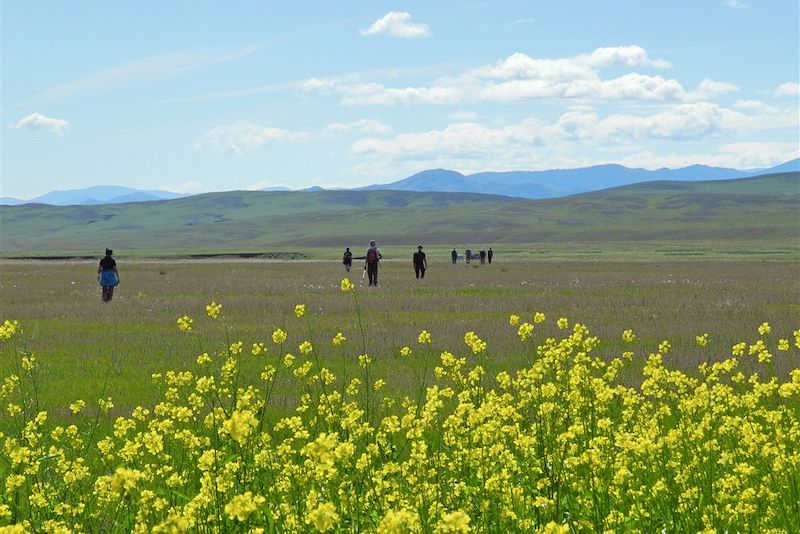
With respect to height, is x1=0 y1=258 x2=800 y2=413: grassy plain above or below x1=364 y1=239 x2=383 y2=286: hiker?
below

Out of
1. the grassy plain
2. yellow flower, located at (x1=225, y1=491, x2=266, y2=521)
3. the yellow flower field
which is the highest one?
yellow flower, located at (x1=225, y1=491, x2=266, y2=521)

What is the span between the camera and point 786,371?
15258 millimetres

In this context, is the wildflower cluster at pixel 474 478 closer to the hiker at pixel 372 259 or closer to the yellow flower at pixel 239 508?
the yellow flower at pixel 239 508

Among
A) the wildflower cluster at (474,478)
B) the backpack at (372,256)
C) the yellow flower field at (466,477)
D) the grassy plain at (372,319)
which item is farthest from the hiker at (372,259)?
the wildflower cluster at (474,478)

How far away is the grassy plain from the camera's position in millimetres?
16219

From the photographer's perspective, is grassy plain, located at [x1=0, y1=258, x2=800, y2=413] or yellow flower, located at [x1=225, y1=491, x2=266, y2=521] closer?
yellow flower, located at [x1=225, y1=491, x2=266, y2=521]

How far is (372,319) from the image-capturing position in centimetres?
2445

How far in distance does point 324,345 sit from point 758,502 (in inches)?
529

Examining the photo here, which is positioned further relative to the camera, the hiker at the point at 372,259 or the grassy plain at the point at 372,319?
the hiker at the point at 372,259


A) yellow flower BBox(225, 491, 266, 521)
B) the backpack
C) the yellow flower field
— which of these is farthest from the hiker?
yellow flower BBox(225, 491, 266, 521)

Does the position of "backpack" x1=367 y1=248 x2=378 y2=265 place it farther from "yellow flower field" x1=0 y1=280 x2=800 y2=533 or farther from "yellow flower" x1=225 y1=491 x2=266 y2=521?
"yellow flower" x1=225 y1=491 x2=266 y2=521

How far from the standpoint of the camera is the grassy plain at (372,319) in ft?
53.2

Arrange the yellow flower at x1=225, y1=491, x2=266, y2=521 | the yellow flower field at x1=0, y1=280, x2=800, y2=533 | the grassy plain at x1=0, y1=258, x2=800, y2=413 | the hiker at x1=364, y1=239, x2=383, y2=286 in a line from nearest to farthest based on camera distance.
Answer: the yellow flower at x1=225, y1=491, x2=266, y2=521 → the yellow flower field at x1=0, y1=280, x2=800, y2=533 → the grassy plain at x1=0, y1=258, x2=800, y2=413 → the hiker at x1=364, y1=239, x2=383, y2=286

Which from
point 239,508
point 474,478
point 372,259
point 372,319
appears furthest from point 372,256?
point 239,508
